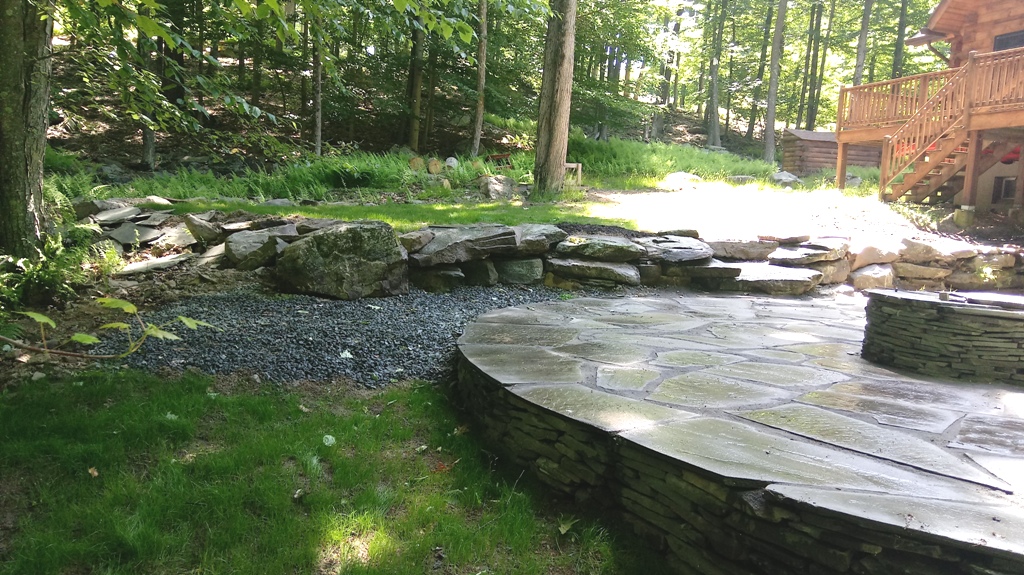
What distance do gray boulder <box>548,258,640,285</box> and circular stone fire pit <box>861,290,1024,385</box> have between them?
8.81 feet

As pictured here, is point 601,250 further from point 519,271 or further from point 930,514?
point 930,514

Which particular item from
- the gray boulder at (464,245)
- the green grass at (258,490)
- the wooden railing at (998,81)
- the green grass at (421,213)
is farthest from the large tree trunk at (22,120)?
the wooden railing at (998,81)

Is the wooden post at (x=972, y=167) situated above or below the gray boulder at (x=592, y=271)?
above

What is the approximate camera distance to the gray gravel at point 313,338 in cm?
351

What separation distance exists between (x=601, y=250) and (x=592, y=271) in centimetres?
33

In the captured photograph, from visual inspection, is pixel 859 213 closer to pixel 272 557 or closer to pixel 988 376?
pixel 988 376

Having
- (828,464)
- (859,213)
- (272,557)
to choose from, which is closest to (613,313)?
(828,464)

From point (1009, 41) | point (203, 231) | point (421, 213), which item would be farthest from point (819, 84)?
point (203, 231)

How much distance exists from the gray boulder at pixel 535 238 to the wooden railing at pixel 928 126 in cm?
844

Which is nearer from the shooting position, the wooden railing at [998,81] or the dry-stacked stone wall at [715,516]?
the dry-stacked stone wall at [715,516]

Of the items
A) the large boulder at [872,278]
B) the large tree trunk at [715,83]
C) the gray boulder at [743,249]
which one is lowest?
the large boulder at [872,278]

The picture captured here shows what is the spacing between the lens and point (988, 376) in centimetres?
316

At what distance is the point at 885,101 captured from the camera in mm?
12273

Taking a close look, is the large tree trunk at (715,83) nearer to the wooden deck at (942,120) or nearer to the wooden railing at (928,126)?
the wooden deck at (942,120)
